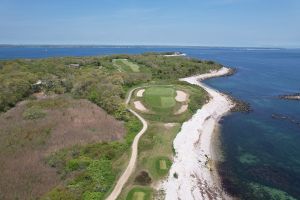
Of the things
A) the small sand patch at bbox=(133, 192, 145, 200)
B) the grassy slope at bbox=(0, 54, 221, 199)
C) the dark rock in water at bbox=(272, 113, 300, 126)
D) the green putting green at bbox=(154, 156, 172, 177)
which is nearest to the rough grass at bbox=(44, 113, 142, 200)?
the grassy slope at bbox=(0, 54, 221, 199)

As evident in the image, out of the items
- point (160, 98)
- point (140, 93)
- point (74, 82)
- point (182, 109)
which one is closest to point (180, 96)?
point (160, 98)

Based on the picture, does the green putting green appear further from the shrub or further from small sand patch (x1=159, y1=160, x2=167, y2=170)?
the shrub

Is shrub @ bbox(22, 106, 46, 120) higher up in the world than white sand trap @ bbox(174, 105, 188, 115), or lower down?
higher up

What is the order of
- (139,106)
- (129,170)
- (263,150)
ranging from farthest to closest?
(139,106)
(263,150)
(129,170)

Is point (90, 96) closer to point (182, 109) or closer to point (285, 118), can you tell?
point (182, 109)

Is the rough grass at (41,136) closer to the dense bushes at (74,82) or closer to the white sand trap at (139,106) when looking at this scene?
the dense bushes at (74,82)

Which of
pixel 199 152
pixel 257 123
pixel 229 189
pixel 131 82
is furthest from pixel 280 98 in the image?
pixel 229 189
